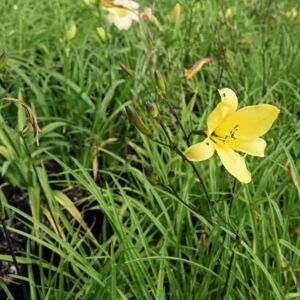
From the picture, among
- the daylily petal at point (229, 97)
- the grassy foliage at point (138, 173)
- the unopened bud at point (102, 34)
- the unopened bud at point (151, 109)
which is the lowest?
the grassy foliage at point (138, 173)

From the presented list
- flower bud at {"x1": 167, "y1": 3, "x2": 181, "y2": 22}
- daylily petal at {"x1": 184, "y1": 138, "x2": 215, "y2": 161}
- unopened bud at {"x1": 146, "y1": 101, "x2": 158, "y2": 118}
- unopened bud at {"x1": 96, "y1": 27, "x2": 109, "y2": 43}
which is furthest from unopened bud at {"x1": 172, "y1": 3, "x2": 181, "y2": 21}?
daylily petal at {"x1": 184, "y1": 138, "x2": 215, "y2": 161}

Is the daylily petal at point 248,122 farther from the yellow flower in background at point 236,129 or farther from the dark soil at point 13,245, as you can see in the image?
the dark soil at point 13,245

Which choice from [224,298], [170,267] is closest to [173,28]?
[170,267]

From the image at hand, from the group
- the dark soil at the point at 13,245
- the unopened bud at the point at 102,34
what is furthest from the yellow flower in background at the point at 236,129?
the unopened bud at the point at 102,34

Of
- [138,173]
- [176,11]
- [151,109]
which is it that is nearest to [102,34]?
[176,11]

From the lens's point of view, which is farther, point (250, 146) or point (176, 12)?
point (176, 12)

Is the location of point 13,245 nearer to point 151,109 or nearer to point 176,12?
point 151,109

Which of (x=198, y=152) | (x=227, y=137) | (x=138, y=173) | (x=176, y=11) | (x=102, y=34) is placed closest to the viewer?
(x=198, y=152)
